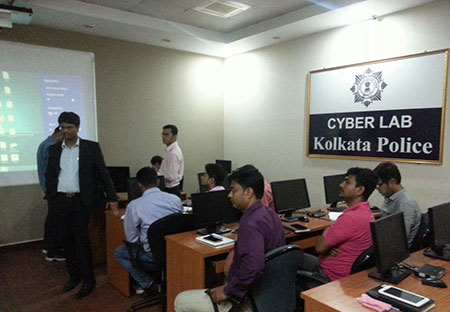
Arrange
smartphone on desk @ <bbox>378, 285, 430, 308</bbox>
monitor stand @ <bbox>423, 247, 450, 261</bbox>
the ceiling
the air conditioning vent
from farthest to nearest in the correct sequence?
the air conditioning vent, the ceiling, monitor stand @ <bbox>423, 247, 450, 261</bbox>, smartphone on desk @ <bbox>378, 285, 430, 308</bbox>

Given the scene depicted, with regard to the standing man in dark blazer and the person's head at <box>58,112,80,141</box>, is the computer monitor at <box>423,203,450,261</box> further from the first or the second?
the person's head at <box>58,112,80,141</box>

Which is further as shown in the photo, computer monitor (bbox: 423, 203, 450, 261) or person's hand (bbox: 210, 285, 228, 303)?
computer monitor (bbox: 423, 203, 450, 261)

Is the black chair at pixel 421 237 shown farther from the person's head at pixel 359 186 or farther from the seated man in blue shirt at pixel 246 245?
the seated man in blue shirt at pixel 246 245

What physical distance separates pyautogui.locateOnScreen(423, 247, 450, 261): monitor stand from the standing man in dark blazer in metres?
2.78

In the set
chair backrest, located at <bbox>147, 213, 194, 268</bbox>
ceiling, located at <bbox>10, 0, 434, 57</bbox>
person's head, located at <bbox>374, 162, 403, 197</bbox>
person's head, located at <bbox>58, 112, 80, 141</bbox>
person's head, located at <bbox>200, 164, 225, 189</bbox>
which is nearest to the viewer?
chair backrest, located at <bbox>147, 213, 194, 268</bbox>

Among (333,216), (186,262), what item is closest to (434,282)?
(186,262)

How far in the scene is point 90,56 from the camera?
16.1ft

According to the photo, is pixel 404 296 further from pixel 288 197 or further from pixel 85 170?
pixel 85 170

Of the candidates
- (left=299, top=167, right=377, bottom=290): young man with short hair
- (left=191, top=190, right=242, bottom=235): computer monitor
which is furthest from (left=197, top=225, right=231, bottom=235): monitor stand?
(left=299, top=167, right=377, bottom=290): young man with short hair

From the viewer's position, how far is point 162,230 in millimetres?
2746

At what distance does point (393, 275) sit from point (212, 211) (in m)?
1.46

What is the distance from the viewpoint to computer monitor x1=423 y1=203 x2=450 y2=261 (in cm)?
227

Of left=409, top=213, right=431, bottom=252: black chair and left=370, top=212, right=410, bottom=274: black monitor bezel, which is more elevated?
left=370, top=212, right=410, bottom=274: black monitor bezel

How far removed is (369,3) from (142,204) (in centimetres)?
322
